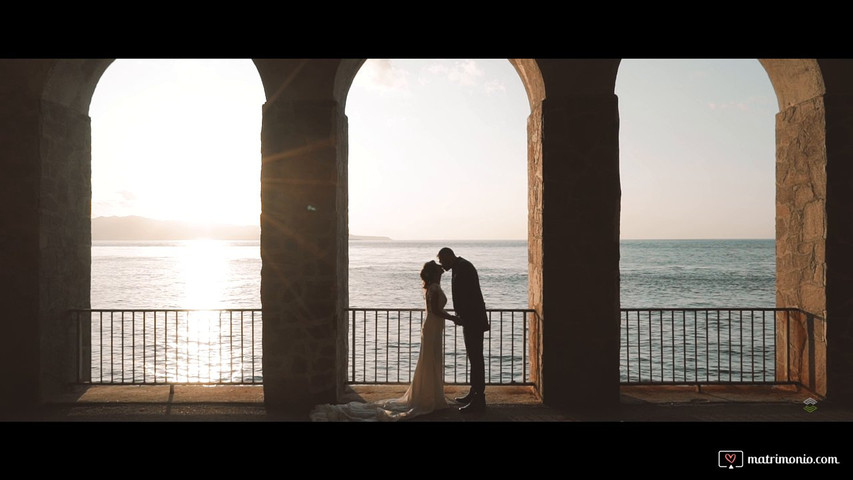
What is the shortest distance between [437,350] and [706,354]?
5551mm

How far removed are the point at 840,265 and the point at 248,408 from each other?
22.4 feet

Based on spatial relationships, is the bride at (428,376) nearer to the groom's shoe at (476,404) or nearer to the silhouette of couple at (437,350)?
the silhouette of couple at (437,350)

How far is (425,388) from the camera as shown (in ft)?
20.0

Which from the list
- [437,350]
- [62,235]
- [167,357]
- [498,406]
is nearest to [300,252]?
[437,350]

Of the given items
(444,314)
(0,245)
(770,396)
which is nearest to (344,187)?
(444,314)

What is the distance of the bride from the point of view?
6.03 meters

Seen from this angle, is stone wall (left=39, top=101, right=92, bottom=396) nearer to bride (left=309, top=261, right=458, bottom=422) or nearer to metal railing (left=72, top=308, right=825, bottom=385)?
metal railing (left=72, top=308, right=825, bottom=385)

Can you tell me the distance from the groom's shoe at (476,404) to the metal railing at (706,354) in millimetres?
1659

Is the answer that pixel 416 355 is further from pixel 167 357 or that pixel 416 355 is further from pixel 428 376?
pixel 428 376

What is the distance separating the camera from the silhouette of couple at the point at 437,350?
6.05 meters

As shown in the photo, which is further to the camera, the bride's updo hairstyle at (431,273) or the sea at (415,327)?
the sea at (415,327)

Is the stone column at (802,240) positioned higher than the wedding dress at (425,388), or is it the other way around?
the stone column at (802,240)
